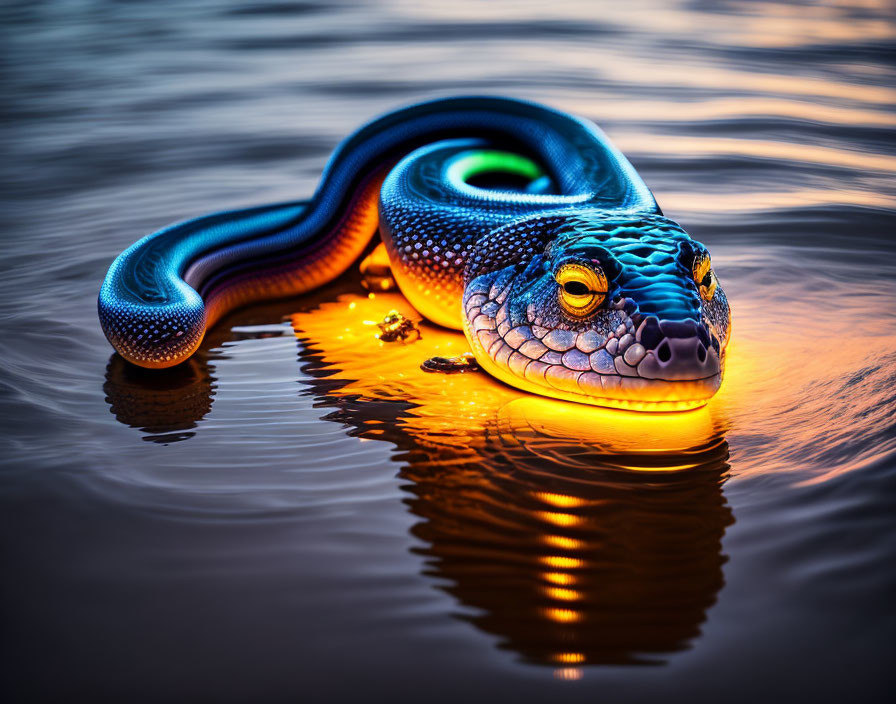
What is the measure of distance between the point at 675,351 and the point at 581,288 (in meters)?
0.39

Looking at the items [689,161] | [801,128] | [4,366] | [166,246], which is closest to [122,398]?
[4,366]

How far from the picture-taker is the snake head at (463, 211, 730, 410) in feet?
8.95

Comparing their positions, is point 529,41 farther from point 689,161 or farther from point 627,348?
point 627,348

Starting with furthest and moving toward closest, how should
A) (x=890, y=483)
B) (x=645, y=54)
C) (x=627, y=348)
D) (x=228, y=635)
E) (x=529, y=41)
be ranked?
(x=529, y=41) < (x=645, y=54) < (x=627, y=348) < (x=890, y=483) < (x=228, y=635)

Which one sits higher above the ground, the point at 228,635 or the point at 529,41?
the point at 529,41

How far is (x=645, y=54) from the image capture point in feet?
29.7

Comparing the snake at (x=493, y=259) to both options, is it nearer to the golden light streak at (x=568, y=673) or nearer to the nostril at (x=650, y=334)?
the nostril at (x=650, y=334)

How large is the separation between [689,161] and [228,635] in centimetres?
483

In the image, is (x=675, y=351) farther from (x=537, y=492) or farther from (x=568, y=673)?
(x=568, y=673)

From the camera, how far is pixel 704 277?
3.02m

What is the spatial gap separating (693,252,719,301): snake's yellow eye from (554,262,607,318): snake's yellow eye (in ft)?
1.14

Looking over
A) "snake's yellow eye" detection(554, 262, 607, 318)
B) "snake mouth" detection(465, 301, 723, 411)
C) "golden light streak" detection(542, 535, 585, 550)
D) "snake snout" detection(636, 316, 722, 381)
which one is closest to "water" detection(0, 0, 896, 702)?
"golden light streak" detection(542, 535, 585, 550)

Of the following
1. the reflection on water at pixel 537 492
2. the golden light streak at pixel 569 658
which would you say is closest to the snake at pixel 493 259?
the reflection on water at pixel 537 492

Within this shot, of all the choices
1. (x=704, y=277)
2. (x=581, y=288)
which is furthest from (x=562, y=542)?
(x=704, y=277)
